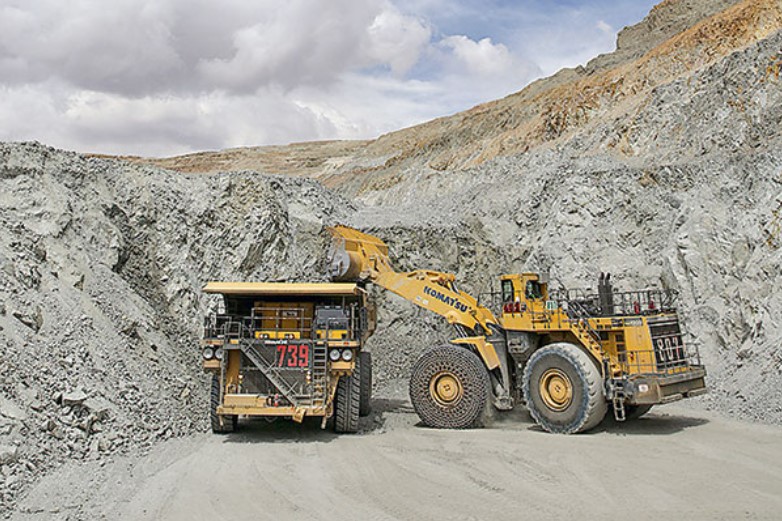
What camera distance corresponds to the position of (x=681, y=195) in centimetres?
1695

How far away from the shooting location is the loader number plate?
31.1 feet

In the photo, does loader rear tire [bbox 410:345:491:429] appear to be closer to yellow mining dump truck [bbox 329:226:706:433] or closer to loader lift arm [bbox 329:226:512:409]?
yellow mining dump truck [bbox 329:226:706:433]

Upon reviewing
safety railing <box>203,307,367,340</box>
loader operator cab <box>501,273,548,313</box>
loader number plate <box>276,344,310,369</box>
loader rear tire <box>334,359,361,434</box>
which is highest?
loader operator cab <box>501,273,548,313</box>

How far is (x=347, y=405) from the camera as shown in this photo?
983cm

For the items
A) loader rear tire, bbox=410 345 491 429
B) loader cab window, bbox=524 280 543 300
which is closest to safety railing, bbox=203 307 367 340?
loader rear tire, bbox=410 345 491 429

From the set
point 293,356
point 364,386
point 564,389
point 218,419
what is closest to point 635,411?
point 564,389

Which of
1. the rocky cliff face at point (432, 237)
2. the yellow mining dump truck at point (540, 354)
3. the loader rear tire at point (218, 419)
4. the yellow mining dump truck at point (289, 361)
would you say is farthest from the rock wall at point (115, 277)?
the yellow mining dump truck at point (540, 354)

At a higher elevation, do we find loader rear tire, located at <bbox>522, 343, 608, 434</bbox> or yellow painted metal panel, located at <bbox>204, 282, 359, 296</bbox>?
yellow painted metal panel, located at <bbox>204, 282, 359, 296</bbox>

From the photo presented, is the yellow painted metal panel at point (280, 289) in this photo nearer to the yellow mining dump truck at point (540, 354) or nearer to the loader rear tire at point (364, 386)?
the yellow mining dump truck at point (540, 354)

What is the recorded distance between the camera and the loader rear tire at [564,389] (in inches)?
376

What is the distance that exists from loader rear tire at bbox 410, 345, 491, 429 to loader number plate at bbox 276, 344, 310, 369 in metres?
2.31

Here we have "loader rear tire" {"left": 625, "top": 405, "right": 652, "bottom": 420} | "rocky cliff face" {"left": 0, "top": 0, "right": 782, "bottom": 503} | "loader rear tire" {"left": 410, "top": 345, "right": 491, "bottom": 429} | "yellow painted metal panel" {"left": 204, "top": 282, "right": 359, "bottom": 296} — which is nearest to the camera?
"rocky cliff face" {"left": 0, "top": 0, "right": 782, "bottom": 503}

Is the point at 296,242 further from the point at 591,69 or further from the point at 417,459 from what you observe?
the point at 591,69

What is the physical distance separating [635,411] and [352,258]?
589cm
